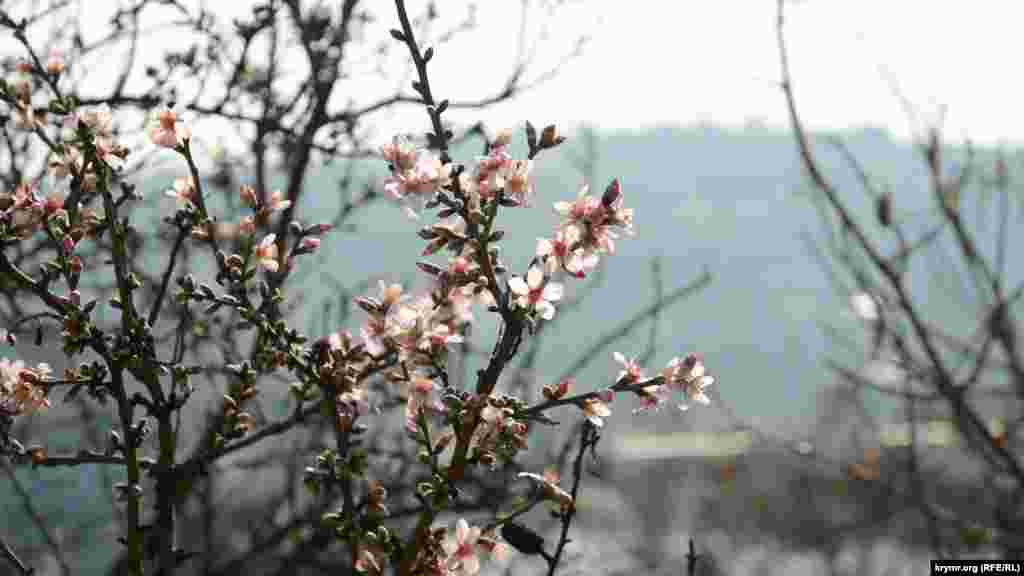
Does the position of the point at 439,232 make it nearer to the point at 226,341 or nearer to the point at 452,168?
the point at 452,168

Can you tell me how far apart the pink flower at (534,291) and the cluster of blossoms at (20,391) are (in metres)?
0.78

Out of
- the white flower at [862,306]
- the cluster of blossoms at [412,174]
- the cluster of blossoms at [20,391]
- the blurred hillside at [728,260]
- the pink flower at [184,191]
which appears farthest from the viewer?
the blurred hillside at [728,260]

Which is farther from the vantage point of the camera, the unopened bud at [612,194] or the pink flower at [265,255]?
the pink flower at [265,255]

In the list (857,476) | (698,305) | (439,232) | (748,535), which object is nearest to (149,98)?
(439,232)

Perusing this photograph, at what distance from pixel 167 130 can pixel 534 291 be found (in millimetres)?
651

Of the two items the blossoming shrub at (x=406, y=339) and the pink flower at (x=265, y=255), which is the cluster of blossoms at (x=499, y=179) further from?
the pink flower at (x=265, y=255)

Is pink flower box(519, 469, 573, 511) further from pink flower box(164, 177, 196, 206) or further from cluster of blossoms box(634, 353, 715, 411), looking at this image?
pink flower box(164, 177, 196, 206)

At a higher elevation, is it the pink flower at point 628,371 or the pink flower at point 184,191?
the pink flower at point 184,191

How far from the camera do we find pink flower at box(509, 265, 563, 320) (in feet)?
5.68

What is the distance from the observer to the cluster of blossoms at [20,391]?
183 cm

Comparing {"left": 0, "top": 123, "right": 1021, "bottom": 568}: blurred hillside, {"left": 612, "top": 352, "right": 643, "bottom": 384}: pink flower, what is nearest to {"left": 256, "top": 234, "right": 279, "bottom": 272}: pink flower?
{"left": 612, "top": 352, "right": 643, "bottom": 384}: pink flower

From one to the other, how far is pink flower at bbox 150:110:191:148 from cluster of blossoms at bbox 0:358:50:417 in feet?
1.39

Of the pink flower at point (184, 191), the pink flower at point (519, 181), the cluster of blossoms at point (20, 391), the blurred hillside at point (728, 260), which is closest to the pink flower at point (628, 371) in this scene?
the pink flower at point (519, 181)

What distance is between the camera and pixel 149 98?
3.42 meters
